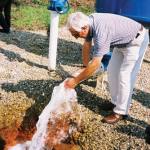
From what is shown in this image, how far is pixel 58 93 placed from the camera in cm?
497

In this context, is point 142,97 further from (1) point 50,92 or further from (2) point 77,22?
(2) point 77,22

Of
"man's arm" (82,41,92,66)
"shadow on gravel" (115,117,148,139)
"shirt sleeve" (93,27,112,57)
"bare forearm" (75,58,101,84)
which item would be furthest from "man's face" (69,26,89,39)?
"shadow on gravel" (115,117,148,139)

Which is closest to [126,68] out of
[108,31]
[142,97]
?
[108,31]

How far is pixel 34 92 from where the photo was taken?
19.3 feet

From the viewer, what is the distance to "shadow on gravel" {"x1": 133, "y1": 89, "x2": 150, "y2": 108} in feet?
19.6

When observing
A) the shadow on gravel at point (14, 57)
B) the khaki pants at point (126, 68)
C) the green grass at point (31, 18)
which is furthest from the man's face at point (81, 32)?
the green grass at point (31, 18)

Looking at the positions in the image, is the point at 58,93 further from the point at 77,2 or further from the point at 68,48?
the point at 77,2

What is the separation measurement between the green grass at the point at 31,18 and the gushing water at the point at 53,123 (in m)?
4.38

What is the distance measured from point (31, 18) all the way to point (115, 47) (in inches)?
198

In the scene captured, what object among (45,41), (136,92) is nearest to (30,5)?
(45,41)

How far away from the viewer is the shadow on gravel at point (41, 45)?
297 inches

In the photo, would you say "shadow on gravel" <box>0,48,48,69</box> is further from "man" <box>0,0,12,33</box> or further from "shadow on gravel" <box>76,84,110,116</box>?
"shadow on gravel" <box>76,84,110,116</box>

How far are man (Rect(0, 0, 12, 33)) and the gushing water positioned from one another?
11.3 ft

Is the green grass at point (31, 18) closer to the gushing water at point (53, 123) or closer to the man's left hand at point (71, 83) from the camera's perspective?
the gushing water at point (53, 123)
